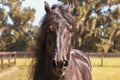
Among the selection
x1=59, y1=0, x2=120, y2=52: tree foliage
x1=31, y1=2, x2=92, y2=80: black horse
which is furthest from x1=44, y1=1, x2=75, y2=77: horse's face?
x1=59, y1=0, x2=120, y2=52: tree foliage

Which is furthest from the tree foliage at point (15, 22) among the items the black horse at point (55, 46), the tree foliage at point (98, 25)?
the black horse at point (55, 46)

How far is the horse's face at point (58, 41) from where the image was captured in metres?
3.43

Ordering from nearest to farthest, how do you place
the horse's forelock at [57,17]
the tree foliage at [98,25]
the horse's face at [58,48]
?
the horse's face at [58,48] → the horse's forelock at [57,17] → the tree foliage at [98,25]

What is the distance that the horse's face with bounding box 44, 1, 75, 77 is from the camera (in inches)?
135

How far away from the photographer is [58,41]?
141 inches

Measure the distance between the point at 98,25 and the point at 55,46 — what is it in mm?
45400

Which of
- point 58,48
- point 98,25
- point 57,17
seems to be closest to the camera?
point 58,48

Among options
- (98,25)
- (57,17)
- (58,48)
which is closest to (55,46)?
(58,48)

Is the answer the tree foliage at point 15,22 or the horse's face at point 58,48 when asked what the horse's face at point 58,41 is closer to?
the horse's face at point 58,48

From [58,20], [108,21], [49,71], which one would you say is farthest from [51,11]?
[108,21]

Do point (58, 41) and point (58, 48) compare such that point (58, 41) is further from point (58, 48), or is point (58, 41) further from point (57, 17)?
point (57, 17)

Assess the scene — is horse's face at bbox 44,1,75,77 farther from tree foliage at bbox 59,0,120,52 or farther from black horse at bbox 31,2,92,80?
tree foliage at bbox 59,0,120,52

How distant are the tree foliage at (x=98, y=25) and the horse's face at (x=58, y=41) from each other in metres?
41.7

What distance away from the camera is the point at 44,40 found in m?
3.96
